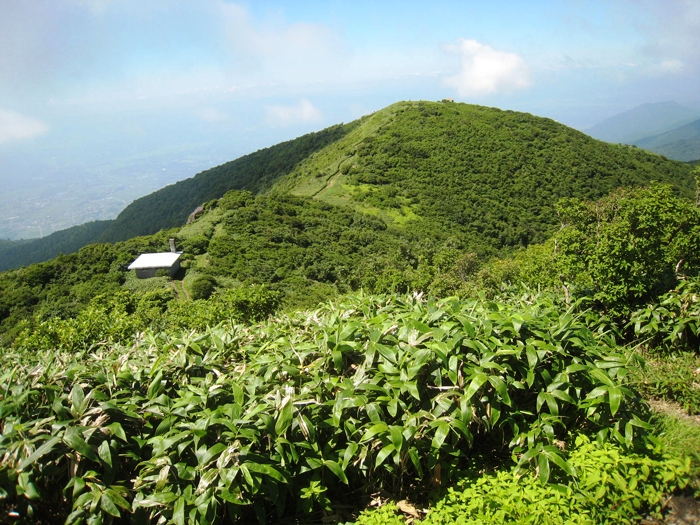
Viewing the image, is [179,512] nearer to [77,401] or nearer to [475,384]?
[77,401]

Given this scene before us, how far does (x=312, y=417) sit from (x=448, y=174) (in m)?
68.4

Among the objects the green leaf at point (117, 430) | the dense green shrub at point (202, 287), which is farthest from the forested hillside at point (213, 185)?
the green leaf at point (117, 430)

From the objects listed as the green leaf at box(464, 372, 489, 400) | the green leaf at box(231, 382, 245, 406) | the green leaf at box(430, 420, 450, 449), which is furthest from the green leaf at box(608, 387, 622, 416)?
the green leaf at box(231, 382, 245, 406)

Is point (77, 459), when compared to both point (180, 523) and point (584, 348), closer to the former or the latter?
point (180, 523)

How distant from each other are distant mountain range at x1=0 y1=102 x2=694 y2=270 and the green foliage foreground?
1993 inches

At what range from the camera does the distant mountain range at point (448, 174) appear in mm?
58031

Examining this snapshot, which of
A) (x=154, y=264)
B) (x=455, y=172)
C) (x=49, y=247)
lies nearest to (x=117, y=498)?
(x=154, y=264)

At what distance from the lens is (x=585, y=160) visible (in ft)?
224

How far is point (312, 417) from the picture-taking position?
2754 millimetres

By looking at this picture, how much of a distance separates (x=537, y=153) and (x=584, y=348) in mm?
76174

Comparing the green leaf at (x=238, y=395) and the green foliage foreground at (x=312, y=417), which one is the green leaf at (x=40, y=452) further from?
the green leaf at (x=238, y=395)

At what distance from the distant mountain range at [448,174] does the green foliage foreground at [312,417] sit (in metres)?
50.6

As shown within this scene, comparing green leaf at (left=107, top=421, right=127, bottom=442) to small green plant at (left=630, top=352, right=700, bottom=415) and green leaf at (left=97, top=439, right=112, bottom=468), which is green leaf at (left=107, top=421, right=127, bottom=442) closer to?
green leaf at (left=97, top=439, right=112, bottom=468)

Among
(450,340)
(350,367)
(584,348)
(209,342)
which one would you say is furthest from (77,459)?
(584,348)
